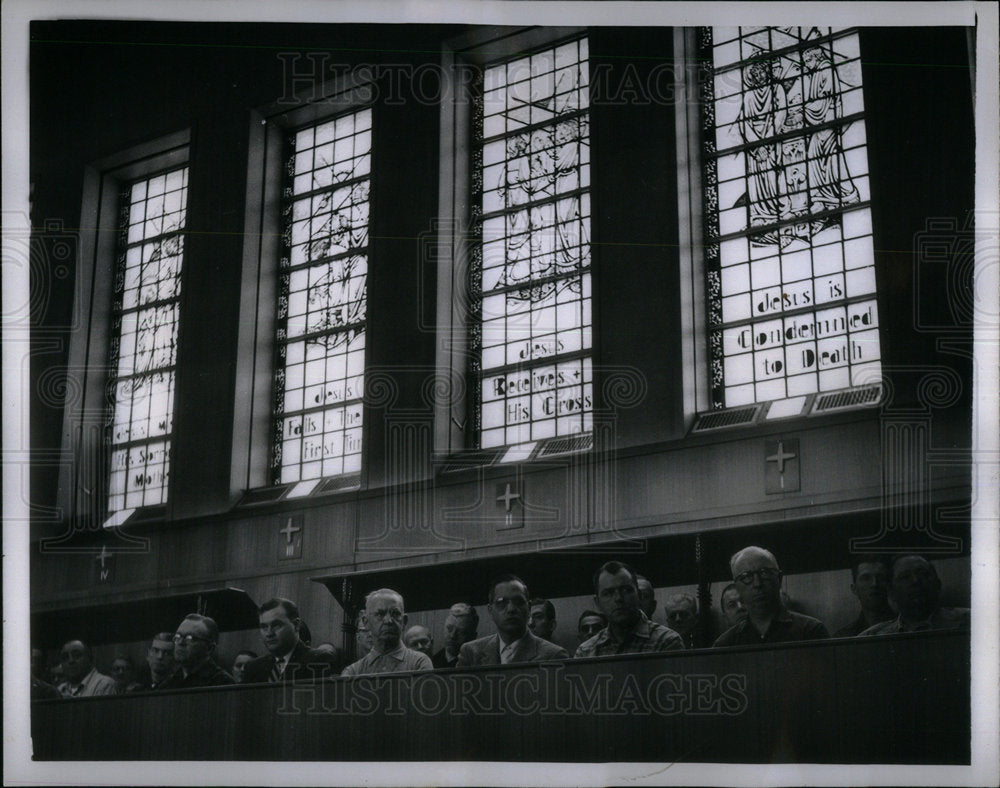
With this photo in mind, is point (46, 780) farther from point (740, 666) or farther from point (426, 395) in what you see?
point (740, 666)

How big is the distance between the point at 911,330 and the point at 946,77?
5.14ft

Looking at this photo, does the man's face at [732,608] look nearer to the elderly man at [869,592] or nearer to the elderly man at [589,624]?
the elderly man at [869,592]

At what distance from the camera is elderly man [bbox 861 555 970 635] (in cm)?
751

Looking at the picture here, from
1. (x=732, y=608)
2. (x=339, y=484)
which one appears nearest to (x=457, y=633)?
(x=339, y=484)

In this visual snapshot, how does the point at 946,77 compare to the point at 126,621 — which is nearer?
the point at 946,77

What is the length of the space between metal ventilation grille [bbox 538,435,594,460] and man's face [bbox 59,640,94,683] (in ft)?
11.2

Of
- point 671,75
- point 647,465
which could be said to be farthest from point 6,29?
point 647,465

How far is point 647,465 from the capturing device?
27.1 feet

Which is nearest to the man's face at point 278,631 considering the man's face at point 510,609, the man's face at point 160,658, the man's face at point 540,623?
the man's face at point 160,658

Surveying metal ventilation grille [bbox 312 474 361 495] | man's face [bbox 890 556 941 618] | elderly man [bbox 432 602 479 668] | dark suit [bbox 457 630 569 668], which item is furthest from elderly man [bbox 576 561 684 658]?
metal ventilation grille [bbox 312 474 361 495]

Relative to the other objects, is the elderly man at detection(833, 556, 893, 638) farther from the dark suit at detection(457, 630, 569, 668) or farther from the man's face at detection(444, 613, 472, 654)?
the man's face at detection(444, 613, 472, 654)

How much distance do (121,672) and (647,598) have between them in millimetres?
3624

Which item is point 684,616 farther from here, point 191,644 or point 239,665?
point 191,644

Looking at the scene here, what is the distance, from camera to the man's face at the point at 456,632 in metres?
8.48
